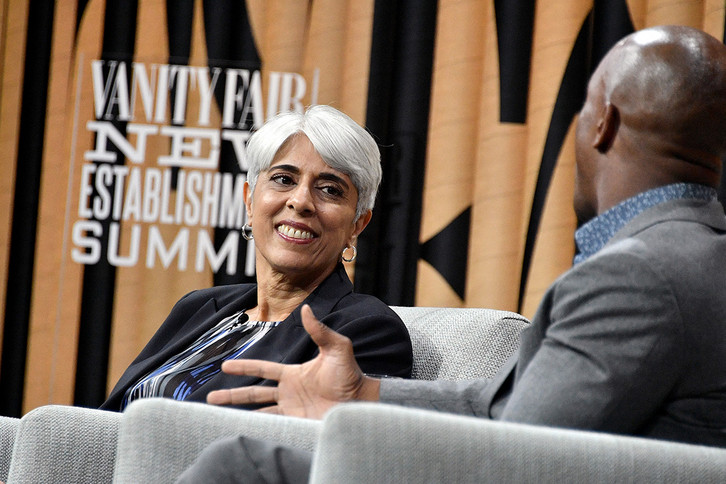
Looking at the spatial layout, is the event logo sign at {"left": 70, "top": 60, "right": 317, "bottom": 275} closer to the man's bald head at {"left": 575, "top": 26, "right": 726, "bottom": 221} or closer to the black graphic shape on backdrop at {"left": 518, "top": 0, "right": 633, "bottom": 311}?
the black graphic shape on backdrop at {"left": 518, "top": 0, "right": 633, "bottom": 311}

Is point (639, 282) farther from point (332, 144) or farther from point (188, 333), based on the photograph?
point (188, 333)

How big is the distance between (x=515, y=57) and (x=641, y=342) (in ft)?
7.15

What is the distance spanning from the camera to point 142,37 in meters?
3.09

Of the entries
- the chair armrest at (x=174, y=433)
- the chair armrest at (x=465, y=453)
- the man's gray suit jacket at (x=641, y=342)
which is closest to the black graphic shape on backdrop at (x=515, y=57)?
the man's gray suit jacket at (x=641, y=342)

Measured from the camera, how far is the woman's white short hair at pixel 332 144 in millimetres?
1906

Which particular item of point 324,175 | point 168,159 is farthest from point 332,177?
point 168,159

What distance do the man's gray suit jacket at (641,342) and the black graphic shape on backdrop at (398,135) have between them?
191cm

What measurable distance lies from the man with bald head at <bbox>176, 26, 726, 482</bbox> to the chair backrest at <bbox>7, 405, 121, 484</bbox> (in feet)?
1.37

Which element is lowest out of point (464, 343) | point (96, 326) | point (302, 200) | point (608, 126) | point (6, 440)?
point (96, 326)

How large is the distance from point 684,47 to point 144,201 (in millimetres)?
2323

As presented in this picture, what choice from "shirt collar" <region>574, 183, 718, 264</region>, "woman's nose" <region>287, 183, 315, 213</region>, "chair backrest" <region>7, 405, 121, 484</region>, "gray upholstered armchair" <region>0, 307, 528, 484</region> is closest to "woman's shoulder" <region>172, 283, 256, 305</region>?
"woman's nose" <region>287, 183, 315, 213</region>

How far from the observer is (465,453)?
0.86 m

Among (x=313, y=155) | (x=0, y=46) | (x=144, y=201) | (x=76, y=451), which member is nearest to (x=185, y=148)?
(x=144, y=201)

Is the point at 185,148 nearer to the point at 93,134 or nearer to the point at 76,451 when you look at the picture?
the point at 93,134
